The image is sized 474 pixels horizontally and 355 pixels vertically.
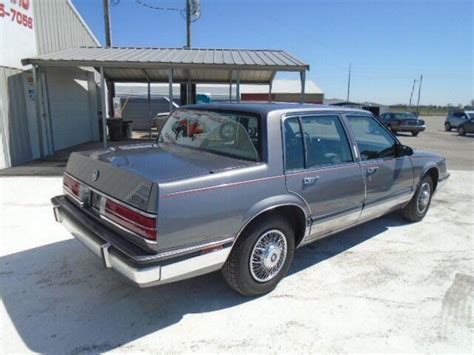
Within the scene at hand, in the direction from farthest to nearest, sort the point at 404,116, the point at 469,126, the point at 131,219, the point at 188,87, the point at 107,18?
the point at 469,126 → the point at 404,116 → the point at 188,87 → the point at 107,18 → the point at 131,219

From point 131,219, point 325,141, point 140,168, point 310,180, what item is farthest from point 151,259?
point 325,141

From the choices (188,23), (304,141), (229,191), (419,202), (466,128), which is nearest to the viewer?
(229,191)

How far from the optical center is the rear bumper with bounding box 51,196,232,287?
7.38ft

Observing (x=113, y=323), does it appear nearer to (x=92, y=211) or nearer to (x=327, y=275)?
(x=92, y=211)

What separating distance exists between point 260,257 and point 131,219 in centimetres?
117

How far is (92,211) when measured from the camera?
285cm

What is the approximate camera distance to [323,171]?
3.25 metres

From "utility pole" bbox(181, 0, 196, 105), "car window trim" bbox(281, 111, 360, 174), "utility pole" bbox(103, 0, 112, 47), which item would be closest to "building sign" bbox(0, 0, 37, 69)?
"utility pole" bbox(103, 0, 112, 47)

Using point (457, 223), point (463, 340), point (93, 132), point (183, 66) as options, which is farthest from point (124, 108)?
point (463, 340)

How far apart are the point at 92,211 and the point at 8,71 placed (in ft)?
25.4

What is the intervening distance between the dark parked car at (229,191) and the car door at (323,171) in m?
0.01

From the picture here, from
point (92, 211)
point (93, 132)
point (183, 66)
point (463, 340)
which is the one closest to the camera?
point (463, 340)

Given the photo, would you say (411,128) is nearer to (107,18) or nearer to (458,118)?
(458,118)

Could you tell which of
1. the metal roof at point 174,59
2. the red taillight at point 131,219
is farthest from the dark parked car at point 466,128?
the red taillight at point 131,219
